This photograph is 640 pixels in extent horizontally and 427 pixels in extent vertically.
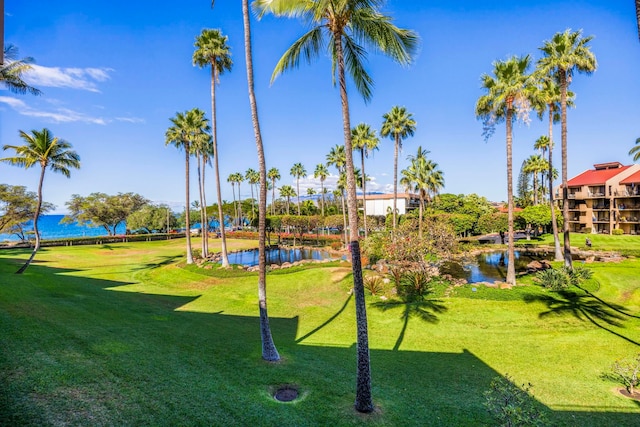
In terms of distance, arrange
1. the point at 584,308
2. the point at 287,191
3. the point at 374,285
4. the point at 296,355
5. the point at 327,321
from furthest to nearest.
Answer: the point at 287,191, the point at 374,285, the point at 327,321, the point at 584,308, the point at 296,355

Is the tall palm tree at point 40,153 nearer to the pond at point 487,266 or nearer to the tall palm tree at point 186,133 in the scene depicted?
the tall palm tree at point 186,133

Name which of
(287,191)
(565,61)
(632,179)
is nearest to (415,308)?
(565,61)

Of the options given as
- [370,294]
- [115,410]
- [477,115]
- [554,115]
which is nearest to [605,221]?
[554,115]

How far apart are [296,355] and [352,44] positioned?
989cm

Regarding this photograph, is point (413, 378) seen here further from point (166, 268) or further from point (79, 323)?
point (166, 268)

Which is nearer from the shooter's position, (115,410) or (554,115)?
(115,410)

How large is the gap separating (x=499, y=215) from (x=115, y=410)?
2123 inches

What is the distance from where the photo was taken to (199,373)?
8281 mm

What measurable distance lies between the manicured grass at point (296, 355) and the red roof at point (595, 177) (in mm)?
44766

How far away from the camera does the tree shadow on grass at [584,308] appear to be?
14.6m

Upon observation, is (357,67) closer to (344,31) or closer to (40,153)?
(344,31)

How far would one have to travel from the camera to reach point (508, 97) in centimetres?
2048

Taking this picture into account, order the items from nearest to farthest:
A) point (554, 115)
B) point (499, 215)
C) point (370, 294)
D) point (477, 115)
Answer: point (370, 294), point (477, 115), point (554, 115), point (499, 215)

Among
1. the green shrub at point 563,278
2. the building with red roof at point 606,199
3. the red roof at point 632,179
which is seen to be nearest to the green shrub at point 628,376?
the green shrub at point 563,278
